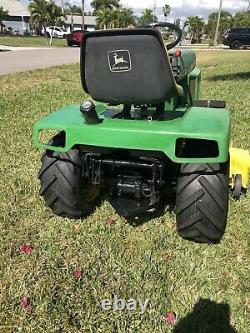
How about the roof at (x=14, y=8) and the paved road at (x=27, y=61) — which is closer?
the paved road at (x=27, y=61)

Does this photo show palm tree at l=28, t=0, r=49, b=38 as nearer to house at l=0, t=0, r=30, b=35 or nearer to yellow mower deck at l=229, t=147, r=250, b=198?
house at l=0, t=0, r=30, b=35

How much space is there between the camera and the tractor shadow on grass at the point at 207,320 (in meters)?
2.15

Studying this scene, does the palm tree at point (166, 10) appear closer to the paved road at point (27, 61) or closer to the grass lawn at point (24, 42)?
the grass lawn at point (24, 42)

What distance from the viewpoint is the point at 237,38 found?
98.9ft

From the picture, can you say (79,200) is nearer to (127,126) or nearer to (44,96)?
(127,126)

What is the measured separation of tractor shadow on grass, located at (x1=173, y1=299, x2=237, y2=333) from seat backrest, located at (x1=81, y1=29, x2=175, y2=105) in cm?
127

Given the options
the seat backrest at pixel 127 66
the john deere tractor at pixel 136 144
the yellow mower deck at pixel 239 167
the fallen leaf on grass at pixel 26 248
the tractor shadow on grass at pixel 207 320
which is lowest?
the fallen leaf on grass at pixel 26 248

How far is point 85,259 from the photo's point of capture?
265 centimetres

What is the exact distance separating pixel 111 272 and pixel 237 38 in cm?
3071

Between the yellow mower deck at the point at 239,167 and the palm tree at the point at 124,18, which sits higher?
the yellow mower deck at the point at 239,167

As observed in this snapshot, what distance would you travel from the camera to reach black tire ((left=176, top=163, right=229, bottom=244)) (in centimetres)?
252

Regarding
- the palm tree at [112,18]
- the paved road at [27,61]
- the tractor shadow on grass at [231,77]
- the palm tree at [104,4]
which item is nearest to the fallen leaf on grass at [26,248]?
the tractor shadow on grass at [231,77]

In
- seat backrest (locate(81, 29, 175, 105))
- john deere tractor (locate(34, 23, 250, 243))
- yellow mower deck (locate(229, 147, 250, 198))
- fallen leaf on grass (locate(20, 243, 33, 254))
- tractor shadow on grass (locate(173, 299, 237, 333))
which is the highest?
seat backrest (locate(81, 29, 175, 105))

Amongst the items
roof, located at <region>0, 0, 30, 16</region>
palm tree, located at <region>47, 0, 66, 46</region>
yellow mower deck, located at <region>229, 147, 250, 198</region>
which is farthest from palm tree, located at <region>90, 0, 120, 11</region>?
yellow mower deck, located at <region>229, 147, 250, 198</region>
